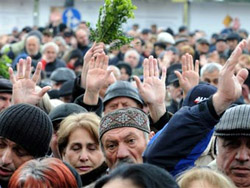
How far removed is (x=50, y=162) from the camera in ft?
15.4

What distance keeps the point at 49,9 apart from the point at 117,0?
76.2ft

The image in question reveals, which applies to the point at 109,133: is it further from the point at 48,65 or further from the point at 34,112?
the point at 48,65

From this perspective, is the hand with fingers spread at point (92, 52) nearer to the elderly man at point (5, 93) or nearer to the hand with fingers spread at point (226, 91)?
the elderly man at point (5, 93)

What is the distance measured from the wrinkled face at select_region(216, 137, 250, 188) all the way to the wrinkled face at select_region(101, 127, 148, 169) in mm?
788

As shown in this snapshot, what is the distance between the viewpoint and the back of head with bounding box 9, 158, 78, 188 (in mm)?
4492

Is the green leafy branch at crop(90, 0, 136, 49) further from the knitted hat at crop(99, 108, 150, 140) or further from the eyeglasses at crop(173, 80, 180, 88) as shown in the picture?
the eyeglasses at crop(173, 80, 180, 88)

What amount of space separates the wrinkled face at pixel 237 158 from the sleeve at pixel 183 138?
0.16 m

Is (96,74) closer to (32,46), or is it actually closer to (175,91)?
(175,91)

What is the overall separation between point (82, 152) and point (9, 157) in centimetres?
84

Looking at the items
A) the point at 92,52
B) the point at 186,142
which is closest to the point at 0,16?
the point at 92,52

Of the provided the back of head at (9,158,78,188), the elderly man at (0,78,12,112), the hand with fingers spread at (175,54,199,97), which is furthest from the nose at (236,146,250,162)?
the elderly man at (0,78,12,112)

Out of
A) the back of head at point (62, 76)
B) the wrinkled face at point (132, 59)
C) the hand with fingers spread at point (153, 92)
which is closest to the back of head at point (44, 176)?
the hand with fingers spread at point (153, 92)

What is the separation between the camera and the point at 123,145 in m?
5.68

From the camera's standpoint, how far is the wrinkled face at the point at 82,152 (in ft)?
20.7
